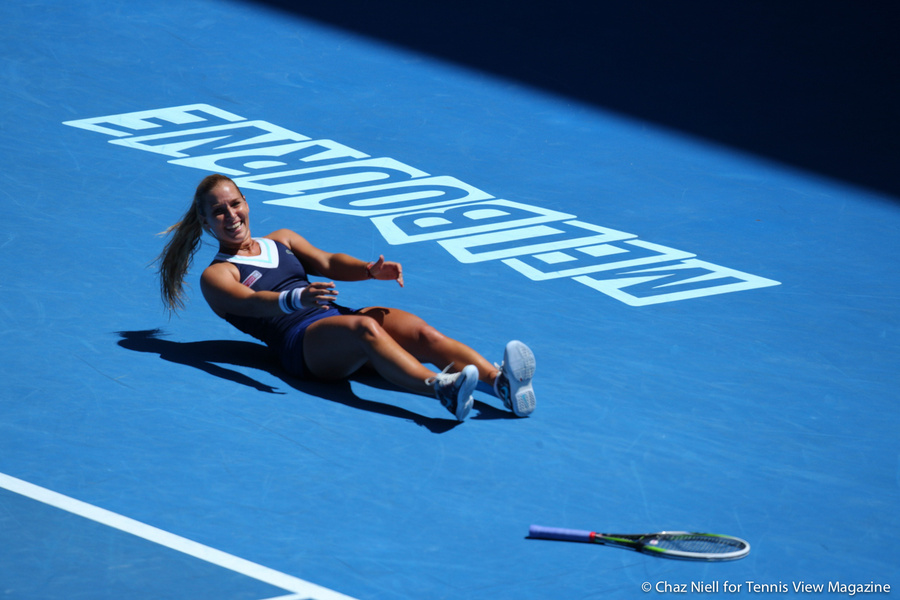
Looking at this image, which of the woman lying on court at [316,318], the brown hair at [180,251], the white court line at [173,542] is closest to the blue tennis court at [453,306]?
the white court line at [173,542]

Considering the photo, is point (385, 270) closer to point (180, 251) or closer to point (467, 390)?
point (467, 390)

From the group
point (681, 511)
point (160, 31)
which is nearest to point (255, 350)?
point (681, 511)

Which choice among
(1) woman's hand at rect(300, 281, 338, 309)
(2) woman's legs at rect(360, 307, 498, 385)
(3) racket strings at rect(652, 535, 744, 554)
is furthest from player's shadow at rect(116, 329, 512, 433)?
(3) racket strings at rect(652, 535, 744, 554)

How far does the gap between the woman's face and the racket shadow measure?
688 mm

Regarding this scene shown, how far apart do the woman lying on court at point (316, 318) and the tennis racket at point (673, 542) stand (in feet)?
3.37

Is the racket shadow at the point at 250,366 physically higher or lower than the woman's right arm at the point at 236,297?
lower

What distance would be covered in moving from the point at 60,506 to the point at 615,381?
3065mm

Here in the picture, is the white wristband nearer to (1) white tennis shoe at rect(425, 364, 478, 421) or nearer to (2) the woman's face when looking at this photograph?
(2) the woman's face

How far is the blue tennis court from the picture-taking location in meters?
4.71

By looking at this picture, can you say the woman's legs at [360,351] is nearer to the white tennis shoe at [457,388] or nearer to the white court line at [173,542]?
the white tennis shoe at [457,388]

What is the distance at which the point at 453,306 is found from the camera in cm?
720

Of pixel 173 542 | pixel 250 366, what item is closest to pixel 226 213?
pixel 250 366

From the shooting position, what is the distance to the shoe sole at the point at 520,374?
18.4 feet

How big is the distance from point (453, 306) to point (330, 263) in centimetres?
104
